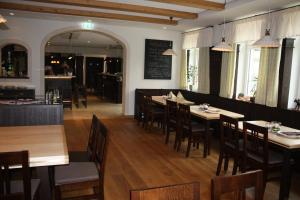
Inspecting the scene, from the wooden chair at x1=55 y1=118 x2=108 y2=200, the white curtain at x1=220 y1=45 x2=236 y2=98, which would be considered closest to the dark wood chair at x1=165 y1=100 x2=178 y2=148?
the white curtain at x1=220 y1=45 x2=236 y2=98

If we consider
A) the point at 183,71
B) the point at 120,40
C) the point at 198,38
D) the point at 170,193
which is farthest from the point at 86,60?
the point at 170,193

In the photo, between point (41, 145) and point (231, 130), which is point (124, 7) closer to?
point (231, 130)

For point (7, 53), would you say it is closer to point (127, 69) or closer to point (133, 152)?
point (127, 69)

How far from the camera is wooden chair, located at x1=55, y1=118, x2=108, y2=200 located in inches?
93.9

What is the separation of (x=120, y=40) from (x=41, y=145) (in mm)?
5664

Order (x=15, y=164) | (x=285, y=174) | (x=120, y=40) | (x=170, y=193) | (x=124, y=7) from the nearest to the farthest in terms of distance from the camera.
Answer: (x=170, y=193)
(x=15, y=164)
(x=285, y=174)
(x=124, y=7)
(x=120, y=40)

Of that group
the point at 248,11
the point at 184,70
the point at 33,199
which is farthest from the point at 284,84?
the point at 33,199

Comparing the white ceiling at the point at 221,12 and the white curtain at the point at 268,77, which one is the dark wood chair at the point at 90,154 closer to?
the white ceiling at the point at 221,12

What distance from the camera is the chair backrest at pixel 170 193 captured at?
1.32 meters

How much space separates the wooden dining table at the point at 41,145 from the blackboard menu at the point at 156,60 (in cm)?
521

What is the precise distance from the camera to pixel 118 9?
5238 mm

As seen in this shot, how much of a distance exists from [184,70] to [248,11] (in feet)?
10.8

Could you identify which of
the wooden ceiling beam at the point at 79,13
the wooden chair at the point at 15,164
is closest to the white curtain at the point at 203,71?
the wooden ceiling beam at the point at 79,13

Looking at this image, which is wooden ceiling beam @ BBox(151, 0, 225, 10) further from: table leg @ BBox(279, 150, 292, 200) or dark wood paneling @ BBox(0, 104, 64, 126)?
table leg @ BBox(279, 150, 292, 200)
